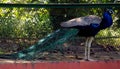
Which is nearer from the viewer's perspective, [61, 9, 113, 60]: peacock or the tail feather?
the tail feather

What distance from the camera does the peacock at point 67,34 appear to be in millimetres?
5445

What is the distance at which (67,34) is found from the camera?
224 inches

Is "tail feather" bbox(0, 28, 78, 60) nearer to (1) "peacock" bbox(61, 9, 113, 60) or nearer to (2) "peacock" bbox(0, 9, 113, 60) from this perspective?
(2) "peacock" bbox(0, 9, 113, 60)

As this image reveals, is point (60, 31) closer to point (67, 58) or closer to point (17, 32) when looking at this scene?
point (67, 58)

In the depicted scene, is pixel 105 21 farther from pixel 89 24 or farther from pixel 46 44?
pixel 46 44

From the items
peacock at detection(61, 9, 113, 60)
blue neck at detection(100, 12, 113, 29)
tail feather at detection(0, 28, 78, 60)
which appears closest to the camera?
tail feather at detection(0, 28, 78, 60)

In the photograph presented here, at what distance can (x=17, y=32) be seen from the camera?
21.1 feet

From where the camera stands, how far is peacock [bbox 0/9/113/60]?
5445 millimetres

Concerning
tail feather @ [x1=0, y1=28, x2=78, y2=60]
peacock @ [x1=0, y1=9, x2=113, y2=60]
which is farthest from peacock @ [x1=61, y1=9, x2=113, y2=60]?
tail feather @ [x1=0, y1=28, x2=78, y2=60]

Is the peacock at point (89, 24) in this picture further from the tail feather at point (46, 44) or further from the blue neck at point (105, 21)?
the tail feather at point (46, 44)

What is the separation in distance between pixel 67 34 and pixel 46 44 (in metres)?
0.36

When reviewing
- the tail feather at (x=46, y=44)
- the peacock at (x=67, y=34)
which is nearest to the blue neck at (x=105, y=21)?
the peacock at (x=67, y=34)

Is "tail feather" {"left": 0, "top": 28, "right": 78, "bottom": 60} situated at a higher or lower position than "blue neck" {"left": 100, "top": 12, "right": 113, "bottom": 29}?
lower

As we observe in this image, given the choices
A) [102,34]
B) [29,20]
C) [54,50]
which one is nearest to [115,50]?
[102,34]
